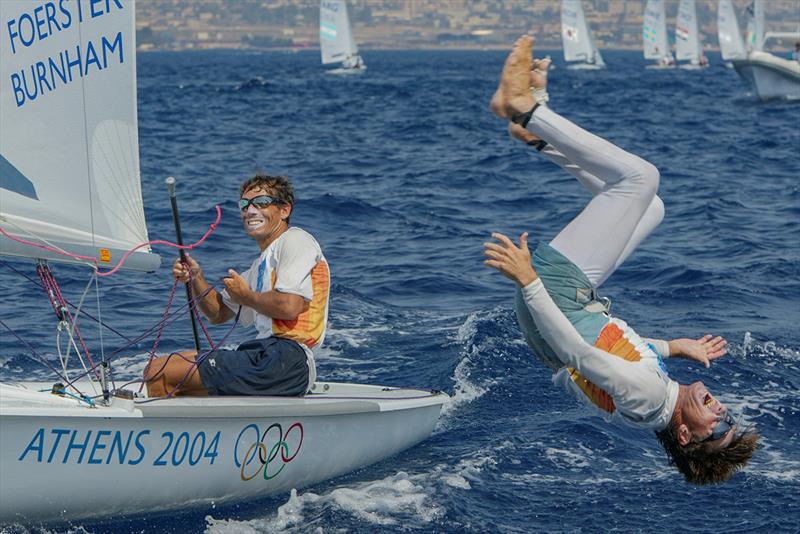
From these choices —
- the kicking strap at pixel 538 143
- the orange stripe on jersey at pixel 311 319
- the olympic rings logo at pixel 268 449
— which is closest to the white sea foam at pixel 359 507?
the olympic rings logo at pixel 268 449

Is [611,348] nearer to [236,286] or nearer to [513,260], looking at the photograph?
[513,260]

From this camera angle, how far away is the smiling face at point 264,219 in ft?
18.3

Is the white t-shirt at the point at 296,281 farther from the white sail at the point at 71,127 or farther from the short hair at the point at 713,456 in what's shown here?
the short hair at the point at 713,456

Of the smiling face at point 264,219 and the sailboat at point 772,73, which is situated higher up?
the smiling face at point 264,219

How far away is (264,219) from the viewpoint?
5605mm

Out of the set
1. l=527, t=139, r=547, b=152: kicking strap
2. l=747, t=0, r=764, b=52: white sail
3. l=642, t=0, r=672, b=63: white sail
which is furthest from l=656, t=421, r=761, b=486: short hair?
l=642, t=0, r=672, b=63: white sail

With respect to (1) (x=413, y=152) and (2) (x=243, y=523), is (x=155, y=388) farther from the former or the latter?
(1) (x=413, y=152)

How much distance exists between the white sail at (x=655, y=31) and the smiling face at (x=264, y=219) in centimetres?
6498

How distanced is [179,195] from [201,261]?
4.52m

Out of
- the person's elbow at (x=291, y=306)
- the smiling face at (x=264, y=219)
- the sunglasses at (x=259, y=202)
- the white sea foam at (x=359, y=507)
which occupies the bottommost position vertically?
the white sea foam at (x=359, y=507)

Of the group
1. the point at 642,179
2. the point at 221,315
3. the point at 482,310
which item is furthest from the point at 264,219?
the point at 482,310

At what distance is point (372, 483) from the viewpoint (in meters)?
6.16

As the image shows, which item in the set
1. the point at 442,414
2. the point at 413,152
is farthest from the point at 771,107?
the point at 442,414

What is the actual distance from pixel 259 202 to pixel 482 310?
163 inches
